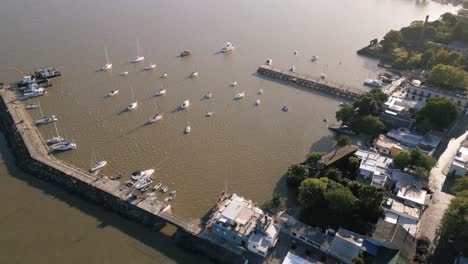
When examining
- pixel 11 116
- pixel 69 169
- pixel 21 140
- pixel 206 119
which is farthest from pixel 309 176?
pixel 11 116

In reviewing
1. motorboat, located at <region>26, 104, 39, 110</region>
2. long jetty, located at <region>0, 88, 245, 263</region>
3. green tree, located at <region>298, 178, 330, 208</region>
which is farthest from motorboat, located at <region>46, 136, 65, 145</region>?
green tree, located at <region>298, 178, 330, 208</region>

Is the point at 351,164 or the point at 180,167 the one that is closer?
the point at 351,164

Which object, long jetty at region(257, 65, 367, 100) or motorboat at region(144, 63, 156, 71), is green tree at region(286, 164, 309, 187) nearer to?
long jetty at region(257, 65, 367, 100)

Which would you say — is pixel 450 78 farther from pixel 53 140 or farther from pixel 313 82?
pixel 53 140

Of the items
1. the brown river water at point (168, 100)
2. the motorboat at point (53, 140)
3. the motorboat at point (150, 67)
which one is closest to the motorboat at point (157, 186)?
the brown river water at point (168, 100)

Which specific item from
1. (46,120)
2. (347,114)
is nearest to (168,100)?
(46,120)

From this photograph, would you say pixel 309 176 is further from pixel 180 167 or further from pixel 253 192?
pixel 180 167

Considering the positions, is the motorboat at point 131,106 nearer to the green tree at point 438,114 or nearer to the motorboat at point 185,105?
the motorboat at point 185,105
